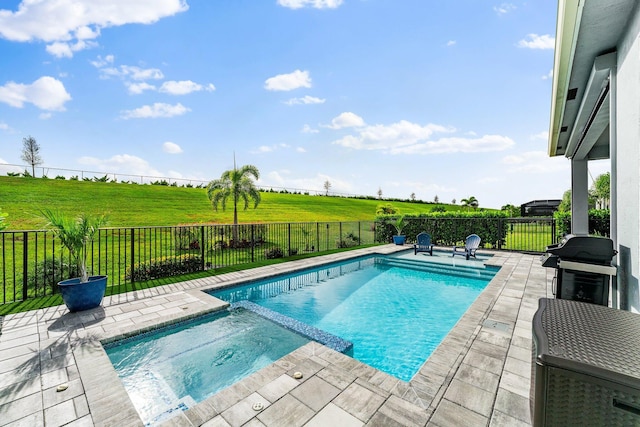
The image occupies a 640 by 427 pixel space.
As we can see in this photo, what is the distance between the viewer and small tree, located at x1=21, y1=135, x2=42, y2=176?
27.6 m

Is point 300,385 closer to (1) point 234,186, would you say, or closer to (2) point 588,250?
(2) point 588,250

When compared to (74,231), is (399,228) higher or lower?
lower

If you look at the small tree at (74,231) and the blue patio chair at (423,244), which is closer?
the small tree at (74,231)

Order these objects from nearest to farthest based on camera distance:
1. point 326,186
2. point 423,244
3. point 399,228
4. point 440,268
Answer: point 440,268, point 423,244, point 399,228, point 326,186

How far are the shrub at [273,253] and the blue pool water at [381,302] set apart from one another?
6.78ft

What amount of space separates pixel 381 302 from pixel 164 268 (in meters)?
5.04

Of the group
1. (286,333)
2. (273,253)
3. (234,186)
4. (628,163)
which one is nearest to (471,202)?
(234,186)

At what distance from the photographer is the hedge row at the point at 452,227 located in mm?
10586

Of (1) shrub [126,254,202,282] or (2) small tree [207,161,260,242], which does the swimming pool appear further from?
(2) small tree [207,161,260,242]

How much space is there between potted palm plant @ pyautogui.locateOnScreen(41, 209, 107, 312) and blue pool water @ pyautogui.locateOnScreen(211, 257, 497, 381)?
1.81m

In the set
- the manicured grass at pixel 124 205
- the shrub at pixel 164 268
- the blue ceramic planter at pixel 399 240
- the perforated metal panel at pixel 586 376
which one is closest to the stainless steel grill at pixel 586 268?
the perforated metal panel at pixel 586 376

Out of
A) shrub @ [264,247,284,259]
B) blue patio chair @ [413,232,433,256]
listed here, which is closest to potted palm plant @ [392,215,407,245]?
blue patio chair @ [413,232,433,256]

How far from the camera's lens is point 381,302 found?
18.0ft

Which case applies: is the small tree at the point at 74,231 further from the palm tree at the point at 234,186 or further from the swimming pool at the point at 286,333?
the palm tree at the point at 234,186
